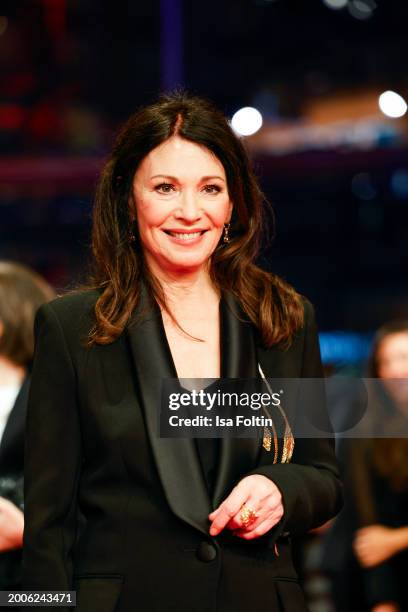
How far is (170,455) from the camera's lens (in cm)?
160

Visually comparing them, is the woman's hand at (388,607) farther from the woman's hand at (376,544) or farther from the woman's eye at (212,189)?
the woman's eye at (212,189)

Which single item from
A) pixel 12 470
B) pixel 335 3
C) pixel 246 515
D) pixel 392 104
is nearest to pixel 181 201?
pixel 246 515

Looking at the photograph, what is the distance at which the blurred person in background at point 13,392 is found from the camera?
228 centimetres

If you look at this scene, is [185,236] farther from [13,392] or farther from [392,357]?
[392,357]

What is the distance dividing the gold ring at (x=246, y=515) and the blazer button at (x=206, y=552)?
0.08 meters

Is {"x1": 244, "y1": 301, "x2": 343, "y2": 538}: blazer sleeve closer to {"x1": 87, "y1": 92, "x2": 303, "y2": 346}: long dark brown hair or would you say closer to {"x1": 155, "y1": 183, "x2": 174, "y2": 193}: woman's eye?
{"x1": 87, "y1": 92, "x2": 303, "y2": 346}: long dark brown hair

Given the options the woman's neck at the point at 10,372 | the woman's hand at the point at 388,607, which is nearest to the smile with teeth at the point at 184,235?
the woman's neck at the point at 10,372

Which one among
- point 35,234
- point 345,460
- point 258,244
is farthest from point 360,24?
point 258,244

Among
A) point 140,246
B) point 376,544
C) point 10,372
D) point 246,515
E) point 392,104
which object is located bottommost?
point 376,544

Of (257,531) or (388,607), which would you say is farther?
(388,607)

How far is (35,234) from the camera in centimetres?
840

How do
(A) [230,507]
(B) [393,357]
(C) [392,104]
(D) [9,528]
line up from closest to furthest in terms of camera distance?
(A) [230,507] < (D) [9,528] < (B) [393,357] < (C) [392,104]

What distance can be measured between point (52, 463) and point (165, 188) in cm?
50

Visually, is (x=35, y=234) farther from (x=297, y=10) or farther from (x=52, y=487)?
(x=52, y=487)
